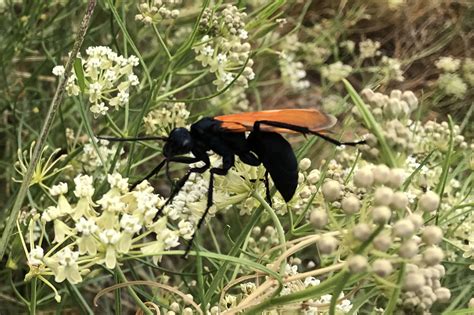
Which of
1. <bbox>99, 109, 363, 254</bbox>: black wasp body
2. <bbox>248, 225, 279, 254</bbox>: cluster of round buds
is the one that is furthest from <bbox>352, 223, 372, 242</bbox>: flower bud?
<bbox>248, 225, 279, 254</bbox>: cluster of round buds

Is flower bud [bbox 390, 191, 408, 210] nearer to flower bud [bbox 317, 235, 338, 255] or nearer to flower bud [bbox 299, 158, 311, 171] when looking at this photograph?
flower bud [bbox 317, 235, 338, 255]

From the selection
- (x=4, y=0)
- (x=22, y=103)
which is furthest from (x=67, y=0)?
(x=22, y=103)

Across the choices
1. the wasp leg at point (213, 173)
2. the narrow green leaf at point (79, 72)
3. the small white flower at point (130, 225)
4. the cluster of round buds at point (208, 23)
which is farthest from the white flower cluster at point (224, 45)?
the small white flower at point (130, 225)

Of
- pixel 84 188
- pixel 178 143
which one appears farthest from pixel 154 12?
pixel 84 188

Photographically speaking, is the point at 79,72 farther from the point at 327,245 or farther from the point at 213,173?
the point at 327,245

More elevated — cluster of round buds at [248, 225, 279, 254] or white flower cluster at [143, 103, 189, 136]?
white flower cluster at [143, 103, 189, 136]

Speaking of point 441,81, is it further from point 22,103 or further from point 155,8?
point 22,103
